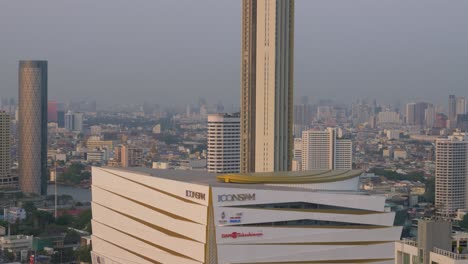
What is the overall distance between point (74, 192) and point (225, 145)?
1718cm

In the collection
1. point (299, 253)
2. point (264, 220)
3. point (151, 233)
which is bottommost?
point (299, 253)

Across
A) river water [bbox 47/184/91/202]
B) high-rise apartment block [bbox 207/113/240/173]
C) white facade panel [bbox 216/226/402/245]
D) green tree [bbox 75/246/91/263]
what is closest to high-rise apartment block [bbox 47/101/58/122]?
river water [bbox 47/184/91/202]

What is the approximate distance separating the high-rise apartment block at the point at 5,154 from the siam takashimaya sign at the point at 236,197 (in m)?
31.7

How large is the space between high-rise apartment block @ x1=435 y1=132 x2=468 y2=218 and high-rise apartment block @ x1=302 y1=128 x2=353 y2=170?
25.6 feet

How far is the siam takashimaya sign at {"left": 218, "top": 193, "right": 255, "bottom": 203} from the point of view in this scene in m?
16.2

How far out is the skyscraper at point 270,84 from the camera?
23284 mm

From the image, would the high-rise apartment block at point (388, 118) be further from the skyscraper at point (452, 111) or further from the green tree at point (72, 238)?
the green tree at point (72, 238)

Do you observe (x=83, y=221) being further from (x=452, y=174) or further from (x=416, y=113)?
(x=416, y=113)

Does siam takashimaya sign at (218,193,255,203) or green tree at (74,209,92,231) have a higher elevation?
siam takashimaya sign at (218,193,255,203)

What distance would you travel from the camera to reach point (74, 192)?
47000 mm

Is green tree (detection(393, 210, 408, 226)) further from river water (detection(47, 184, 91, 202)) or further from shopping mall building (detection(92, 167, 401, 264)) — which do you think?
river water (detection(47, 184, 91, 202))

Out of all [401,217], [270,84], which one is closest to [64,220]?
[401,217]

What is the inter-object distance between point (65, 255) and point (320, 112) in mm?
31487

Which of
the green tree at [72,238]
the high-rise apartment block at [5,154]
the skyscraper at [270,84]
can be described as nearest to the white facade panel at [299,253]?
the skyscraper at [270,84]
